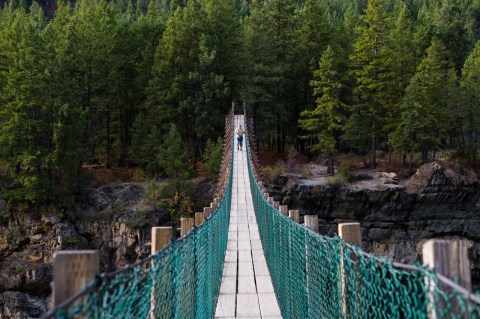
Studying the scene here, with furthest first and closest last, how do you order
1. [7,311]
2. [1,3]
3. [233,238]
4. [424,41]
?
[1,3] → [424,41] → [7,311] → [233,238]

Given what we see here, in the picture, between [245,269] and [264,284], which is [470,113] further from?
[264,284]

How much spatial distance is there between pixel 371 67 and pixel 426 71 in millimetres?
2416

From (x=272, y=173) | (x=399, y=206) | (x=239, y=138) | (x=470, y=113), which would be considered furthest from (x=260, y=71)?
(x=470, y=113)

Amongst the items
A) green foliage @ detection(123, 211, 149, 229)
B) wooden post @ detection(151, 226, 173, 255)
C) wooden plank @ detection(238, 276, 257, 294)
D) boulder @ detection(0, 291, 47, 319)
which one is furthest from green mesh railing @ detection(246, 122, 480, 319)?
boulder @ detection(0, 291, 47, 319)

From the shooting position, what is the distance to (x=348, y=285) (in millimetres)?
2865

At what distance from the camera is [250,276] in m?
7.05

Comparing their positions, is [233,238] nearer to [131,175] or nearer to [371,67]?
[131,175]

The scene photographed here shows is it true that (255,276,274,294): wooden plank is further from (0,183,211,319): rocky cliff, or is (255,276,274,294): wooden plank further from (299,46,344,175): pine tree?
(299,46,344,175): pine tree

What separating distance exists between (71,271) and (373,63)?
2450 centimetres

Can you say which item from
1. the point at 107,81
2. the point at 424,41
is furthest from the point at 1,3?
the point at 424,41

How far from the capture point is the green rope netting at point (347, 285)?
1.69 meters

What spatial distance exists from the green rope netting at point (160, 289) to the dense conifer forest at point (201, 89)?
17.4 metres

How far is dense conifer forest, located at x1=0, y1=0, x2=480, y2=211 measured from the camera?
22141 millimetres

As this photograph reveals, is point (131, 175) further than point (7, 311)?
Yes
